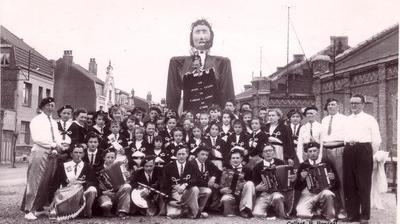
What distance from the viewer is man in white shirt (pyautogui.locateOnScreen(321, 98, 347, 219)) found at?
18.2 ft

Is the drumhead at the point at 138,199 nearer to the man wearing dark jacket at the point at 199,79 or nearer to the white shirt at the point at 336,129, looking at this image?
the man wearing dark jacket at the point at 199,79

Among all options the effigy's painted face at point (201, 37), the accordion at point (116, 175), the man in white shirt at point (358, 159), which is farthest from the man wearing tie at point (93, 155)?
the man in white shirt at point (358, 159)

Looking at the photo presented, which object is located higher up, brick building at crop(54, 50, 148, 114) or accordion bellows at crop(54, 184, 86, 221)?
brick building at crop(54, 50, 148, 114)

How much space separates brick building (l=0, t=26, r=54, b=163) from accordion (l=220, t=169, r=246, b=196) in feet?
43.6

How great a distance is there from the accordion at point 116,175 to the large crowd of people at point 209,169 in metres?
0.01

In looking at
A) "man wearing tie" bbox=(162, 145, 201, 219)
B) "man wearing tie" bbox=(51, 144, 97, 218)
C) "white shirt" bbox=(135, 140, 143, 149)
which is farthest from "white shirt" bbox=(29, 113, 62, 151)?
"man wearing tie" bbox=(162, 145, 201, 219)

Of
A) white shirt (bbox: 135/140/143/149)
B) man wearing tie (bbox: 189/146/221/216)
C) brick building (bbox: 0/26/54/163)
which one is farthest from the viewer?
brick building (bbox: 0/26/54/163)

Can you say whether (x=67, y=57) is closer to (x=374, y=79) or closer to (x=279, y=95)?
(x=279, y=95)

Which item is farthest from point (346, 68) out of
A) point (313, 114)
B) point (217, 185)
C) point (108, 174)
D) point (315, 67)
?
point (108, 174)

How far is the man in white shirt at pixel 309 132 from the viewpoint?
605 cm

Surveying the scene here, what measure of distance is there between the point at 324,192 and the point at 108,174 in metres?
2.69

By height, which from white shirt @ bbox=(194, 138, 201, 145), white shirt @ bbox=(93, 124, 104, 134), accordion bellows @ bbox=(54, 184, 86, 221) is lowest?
accordion bellows @ bbox=(54, 184, 86, 221)

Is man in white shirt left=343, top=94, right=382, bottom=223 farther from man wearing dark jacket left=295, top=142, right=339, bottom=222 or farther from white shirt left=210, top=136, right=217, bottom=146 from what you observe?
white shirt left=210, top=136, right=217, bottom=146

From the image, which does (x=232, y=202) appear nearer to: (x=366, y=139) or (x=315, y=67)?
(x=366, y=139)
